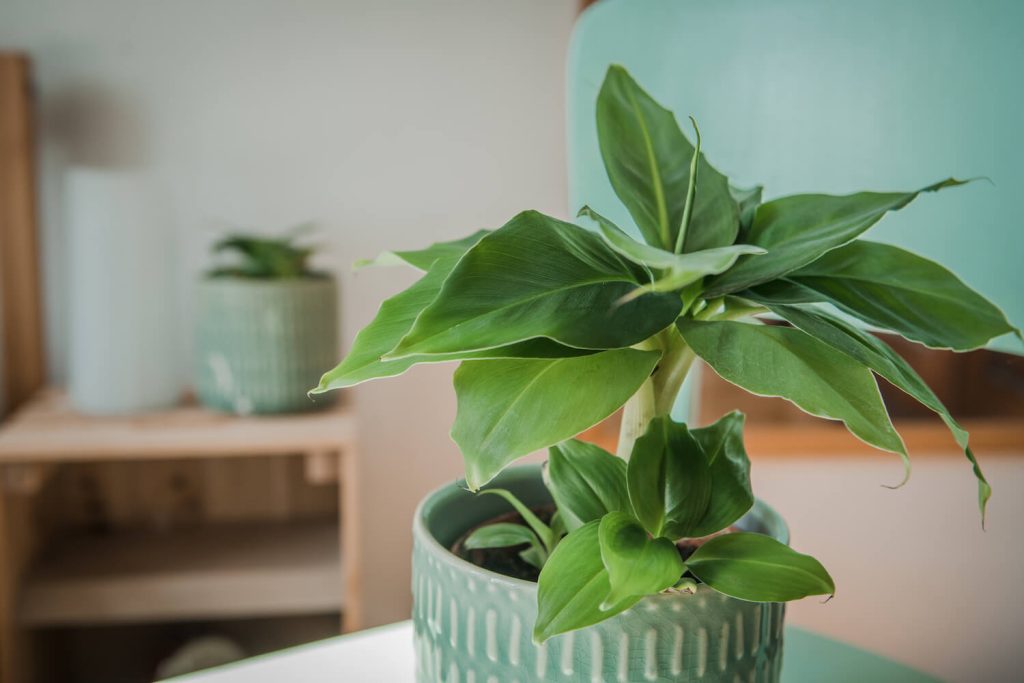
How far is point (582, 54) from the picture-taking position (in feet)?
2.92

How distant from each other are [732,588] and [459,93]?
1.52 metres

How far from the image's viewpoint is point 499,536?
0.44 metres

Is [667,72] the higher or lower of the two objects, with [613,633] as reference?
higher

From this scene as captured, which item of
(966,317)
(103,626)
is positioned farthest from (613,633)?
(103,626)

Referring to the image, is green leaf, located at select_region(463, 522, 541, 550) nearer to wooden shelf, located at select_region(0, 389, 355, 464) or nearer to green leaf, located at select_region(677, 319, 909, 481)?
green leaf, located at select_region(677, 319, 909, 481)

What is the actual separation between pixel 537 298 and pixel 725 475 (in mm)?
127

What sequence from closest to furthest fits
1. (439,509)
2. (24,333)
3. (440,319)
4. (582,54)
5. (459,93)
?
(440,319)
(439,509)
(582,54)
(24,333)
(459,93)

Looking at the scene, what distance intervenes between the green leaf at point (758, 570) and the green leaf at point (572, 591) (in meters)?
0.04

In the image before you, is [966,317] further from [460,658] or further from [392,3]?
[392,3]

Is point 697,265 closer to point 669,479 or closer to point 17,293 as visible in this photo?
point 669,479

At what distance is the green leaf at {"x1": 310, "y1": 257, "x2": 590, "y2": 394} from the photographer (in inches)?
13.4

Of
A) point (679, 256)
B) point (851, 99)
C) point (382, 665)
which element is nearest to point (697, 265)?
point (679, 256)

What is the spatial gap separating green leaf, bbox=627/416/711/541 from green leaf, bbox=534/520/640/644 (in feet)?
0.10

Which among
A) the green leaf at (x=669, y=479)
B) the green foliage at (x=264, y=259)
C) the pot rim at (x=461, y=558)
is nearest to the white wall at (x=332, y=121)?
the green foliage at (x=264, y=259)
